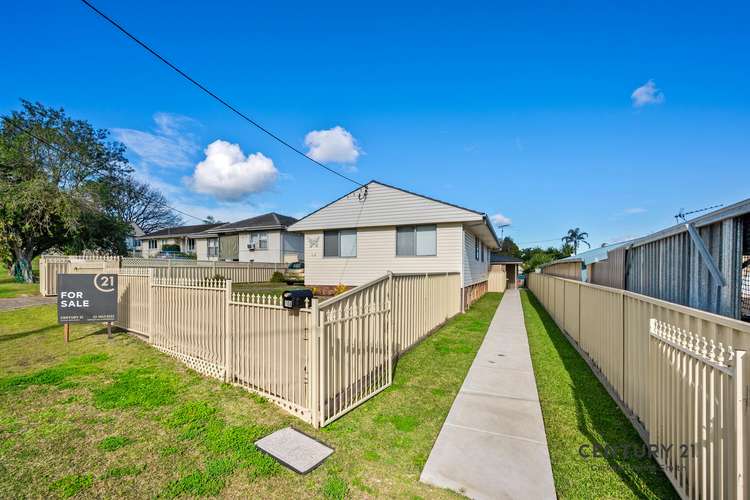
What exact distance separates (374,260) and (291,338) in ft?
31.6

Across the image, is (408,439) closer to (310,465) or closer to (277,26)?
(310,465)

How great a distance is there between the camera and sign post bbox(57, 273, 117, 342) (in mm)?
6387

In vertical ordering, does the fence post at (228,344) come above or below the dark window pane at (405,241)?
below

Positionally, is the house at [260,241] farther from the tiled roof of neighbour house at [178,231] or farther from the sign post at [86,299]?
the sign post at [86,299]

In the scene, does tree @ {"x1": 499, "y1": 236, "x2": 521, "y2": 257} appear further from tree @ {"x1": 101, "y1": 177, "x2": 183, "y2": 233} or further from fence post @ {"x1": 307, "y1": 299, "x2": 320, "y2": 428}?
fence post @ {"x1": 307, "y1": 299, "x2": 320, "y2": 428}

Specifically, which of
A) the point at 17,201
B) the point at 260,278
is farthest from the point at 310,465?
the point at 17,201

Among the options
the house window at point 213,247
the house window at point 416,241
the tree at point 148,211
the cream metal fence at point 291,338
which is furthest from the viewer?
the tree at point 148,211

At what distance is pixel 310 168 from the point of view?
40.7ft

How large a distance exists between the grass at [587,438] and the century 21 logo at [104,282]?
8725 millimetres

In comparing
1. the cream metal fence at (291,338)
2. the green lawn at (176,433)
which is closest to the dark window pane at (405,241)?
the cream metal fence at (291,338)

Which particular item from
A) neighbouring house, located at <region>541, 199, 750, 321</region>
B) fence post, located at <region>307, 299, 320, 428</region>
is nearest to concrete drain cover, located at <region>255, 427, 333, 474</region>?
fence post, located at <region>307, 299, 320, 428</region>

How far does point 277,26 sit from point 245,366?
8907mm

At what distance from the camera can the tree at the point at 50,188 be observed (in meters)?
16.8

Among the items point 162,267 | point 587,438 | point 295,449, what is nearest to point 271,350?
point 295,449
